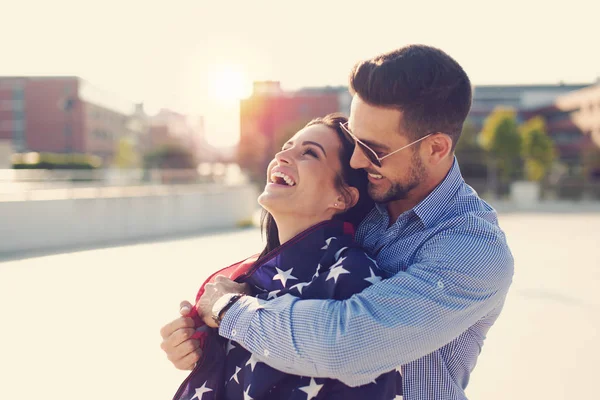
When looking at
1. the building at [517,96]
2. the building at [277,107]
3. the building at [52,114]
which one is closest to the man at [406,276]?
the building at [277,107]

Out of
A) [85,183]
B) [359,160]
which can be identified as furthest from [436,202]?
[85,183]

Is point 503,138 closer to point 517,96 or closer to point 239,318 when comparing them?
point 517,96

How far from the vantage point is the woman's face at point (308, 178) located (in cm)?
183

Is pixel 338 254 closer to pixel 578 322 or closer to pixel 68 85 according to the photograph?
pixel 578 322

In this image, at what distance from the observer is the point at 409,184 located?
163cm

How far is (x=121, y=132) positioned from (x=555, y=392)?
2481 inches

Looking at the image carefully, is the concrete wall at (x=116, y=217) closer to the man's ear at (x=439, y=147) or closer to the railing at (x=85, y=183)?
the railing at (x=85, y=183)

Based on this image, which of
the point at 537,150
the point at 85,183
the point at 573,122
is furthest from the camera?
the point at 573,122

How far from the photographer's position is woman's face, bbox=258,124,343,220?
1.83 m

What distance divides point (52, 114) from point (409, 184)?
58.0m

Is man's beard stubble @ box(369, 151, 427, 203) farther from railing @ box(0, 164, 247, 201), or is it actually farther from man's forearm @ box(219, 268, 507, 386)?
railing @ box(0, 164, 247, 201)

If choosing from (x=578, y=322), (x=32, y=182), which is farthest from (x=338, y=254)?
(x=32, y=182)

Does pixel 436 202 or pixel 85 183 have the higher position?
pixel 436 202

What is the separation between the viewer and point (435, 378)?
149cm
